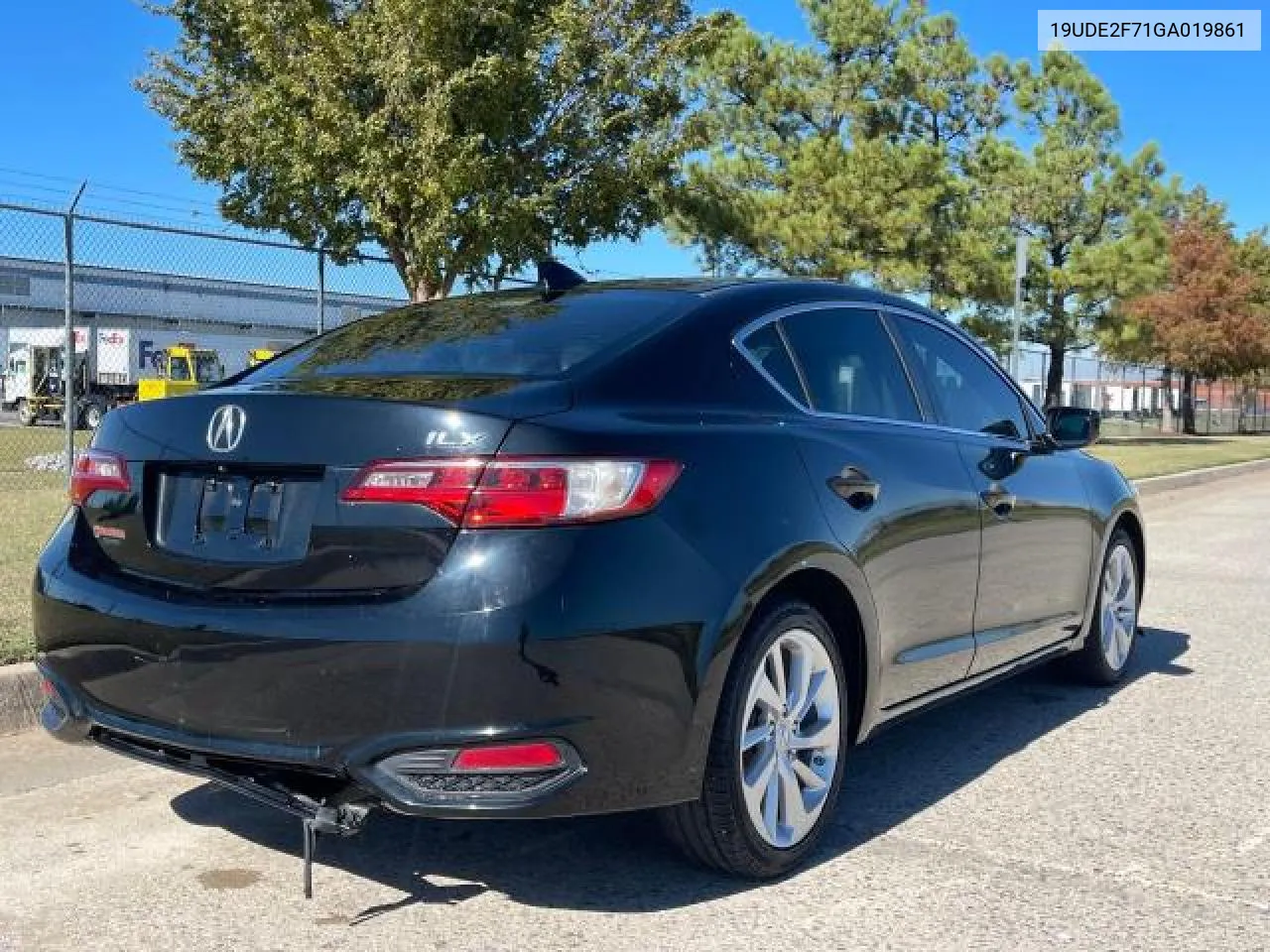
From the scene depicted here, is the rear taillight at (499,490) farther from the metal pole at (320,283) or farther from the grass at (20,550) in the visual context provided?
the metal pole at (320,283)

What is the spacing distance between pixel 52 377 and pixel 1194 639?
34.3m

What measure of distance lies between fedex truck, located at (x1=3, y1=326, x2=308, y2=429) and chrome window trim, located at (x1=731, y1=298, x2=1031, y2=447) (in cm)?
2751

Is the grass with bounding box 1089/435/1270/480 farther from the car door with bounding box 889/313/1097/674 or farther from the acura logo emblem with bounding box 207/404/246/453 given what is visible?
the acura logo emblem with bounding box 207/404/246/453

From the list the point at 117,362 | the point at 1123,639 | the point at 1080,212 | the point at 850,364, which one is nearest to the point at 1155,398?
the point at 1080,212

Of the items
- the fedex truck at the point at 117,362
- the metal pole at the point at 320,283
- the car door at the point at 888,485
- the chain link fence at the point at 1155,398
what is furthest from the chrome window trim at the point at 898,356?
the fedex truck at the point at 117,362

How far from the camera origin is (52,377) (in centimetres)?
3516

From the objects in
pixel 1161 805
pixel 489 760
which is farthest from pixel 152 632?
pixel 1161 805

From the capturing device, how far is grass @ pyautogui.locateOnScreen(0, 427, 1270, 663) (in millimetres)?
5613

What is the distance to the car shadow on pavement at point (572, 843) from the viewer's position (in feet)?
11.0

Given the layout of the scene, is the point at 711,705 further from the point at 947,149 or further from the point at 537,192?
the point at 947,149

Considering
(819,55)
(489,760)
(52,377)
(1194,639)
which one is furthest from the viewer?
(52,377)

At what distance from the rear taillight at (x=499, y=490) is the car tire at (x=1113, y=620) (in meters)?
3.39

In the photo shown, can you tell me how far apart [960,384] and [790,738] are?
1.91 metres

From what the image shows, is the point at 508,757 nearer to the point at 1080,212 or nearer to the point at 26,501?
the point at 26,501
